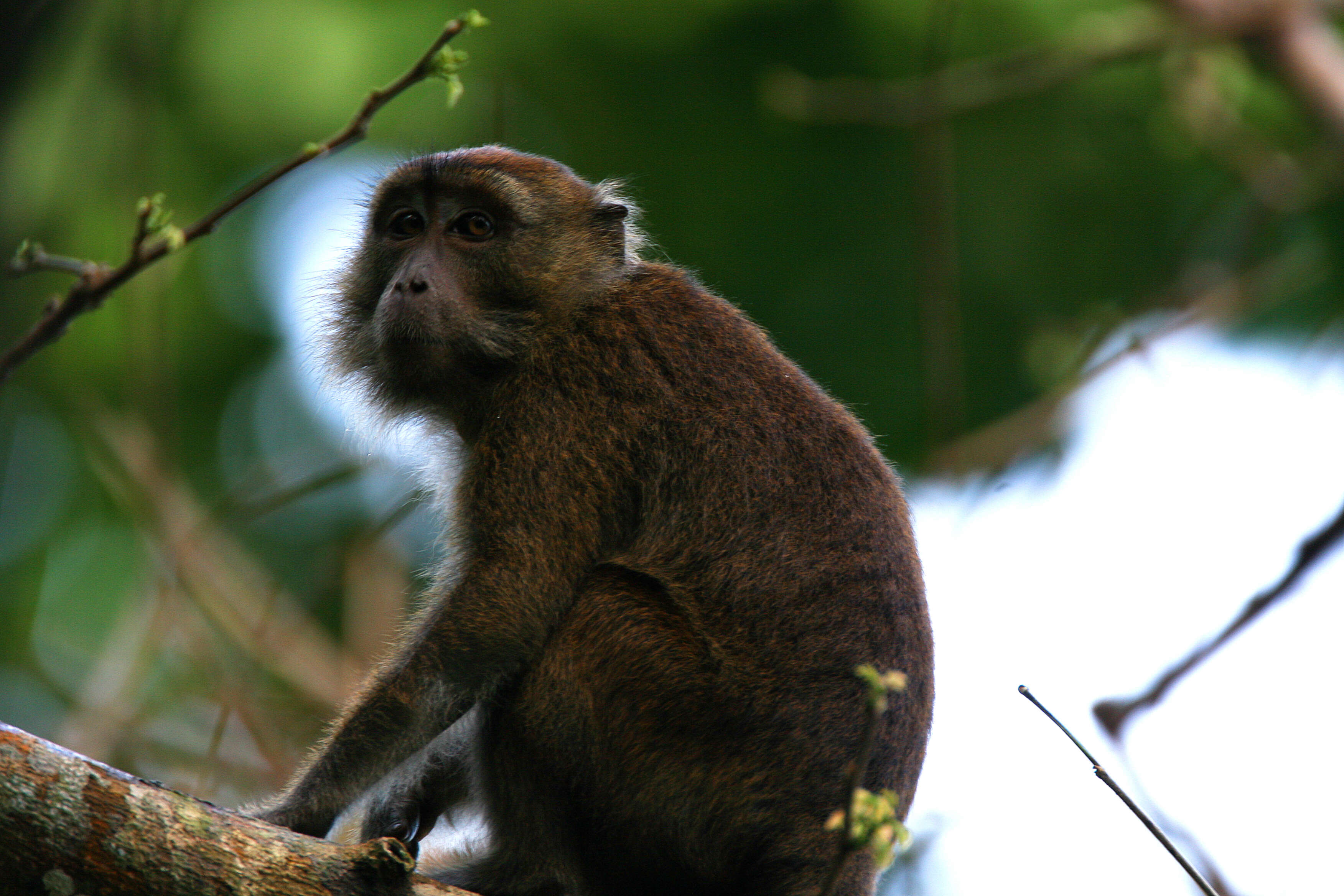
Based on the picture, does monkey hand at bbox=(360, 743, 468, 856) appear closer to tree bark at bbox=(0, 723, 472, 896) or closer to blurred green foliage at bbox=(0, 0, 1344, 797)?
tree bark at bbox=(0, 723, 472, 896)

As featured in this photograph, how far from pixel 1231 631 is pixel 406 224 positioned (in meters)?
4.58

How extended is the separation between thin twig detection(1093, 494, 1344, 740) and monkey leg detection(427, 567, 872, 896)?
1.55 m

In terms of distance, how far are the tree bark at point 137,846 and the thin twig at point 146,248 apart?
1.31 meters

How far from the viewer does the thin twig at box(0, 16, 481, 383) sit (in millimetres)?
4586

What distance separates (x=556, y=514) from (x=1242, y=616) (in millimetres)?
3132

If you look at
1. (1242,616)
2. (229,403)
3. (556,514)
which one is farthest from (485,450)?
(229,403)

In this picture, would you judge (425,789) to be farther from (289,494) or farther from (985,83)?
(985,83)

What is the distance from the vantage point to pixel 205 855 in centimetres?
419

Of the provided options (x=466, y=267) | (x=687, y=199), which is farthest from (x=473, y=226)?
(x=687, y=199)

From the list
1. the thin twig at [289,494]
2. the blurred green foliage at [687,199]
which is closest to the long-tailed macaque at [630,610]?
the thin twig at [289,494]

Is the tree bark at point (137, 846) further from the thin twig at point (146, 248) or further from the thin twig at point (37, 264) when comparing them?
the thin twig at point (37, 264)

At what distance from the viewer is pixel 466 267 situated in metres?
6.72

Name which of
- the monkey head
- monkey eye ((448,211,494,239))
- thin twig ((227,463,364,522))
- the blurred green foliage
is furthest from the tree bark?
the blurred green foliage

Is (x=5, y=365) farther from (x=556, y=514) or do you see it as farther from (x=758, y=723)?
(x=758, y=723)
